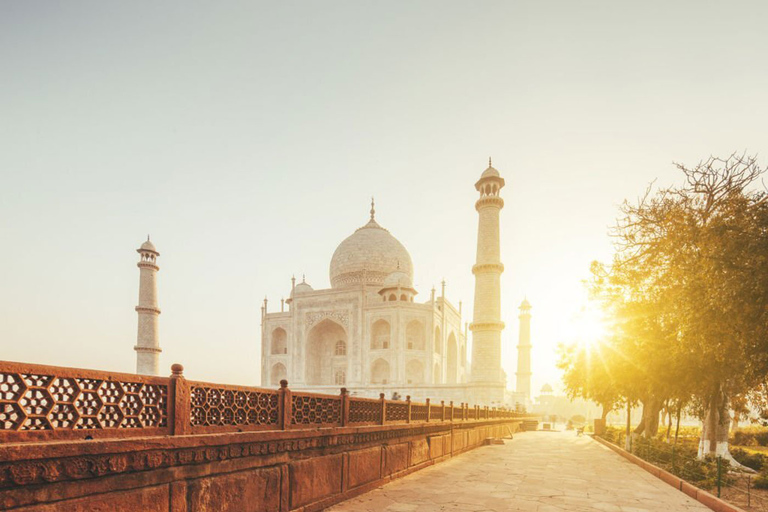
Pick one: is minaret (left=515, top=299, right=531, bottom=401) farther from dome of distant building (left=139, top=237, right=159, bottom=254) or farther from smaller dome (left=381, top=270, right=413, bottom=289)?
dome of distant building (left=139, top=237, right=159, bottom=254)

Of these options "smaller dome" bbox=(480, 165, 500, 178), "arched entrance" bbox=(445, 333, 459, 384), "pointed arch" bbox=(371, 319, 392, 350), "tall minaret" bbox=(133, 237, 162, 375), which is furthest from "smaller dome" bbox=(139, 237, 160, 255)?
"arched entrance" bbox=(445, 333, 459, 384)

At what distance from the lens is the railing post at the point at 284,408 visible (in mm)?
4809

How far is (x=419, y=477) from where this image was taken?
7727 mm

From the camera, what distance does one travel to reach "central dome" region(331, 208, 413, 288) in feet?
128

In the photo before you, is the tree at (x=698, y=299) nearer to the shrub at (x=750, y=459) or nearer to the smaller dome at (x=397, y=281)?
the shrub at (x=750, y=459)

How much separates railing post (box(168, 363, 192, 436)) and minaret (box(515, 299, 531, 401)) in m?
45.3

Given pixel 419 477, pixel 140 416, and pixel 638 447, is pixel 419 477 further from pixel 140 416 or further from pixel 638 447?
pixel 638 447

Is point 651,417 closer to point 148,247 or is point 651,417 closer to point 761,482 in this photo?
point 761,482

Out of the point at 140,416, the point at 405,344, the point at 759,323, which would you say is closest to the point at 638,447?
the point at 759,323

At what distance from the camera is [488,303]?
28.2 m

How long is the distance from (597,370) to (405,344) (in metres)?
19.9

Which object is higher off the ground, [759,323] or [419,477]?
[759,323]

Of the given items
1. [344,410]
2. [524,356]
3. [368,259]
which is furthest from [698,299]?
[524,356]

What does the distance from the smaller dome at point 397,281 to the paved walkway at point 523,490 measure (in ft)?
83.6
